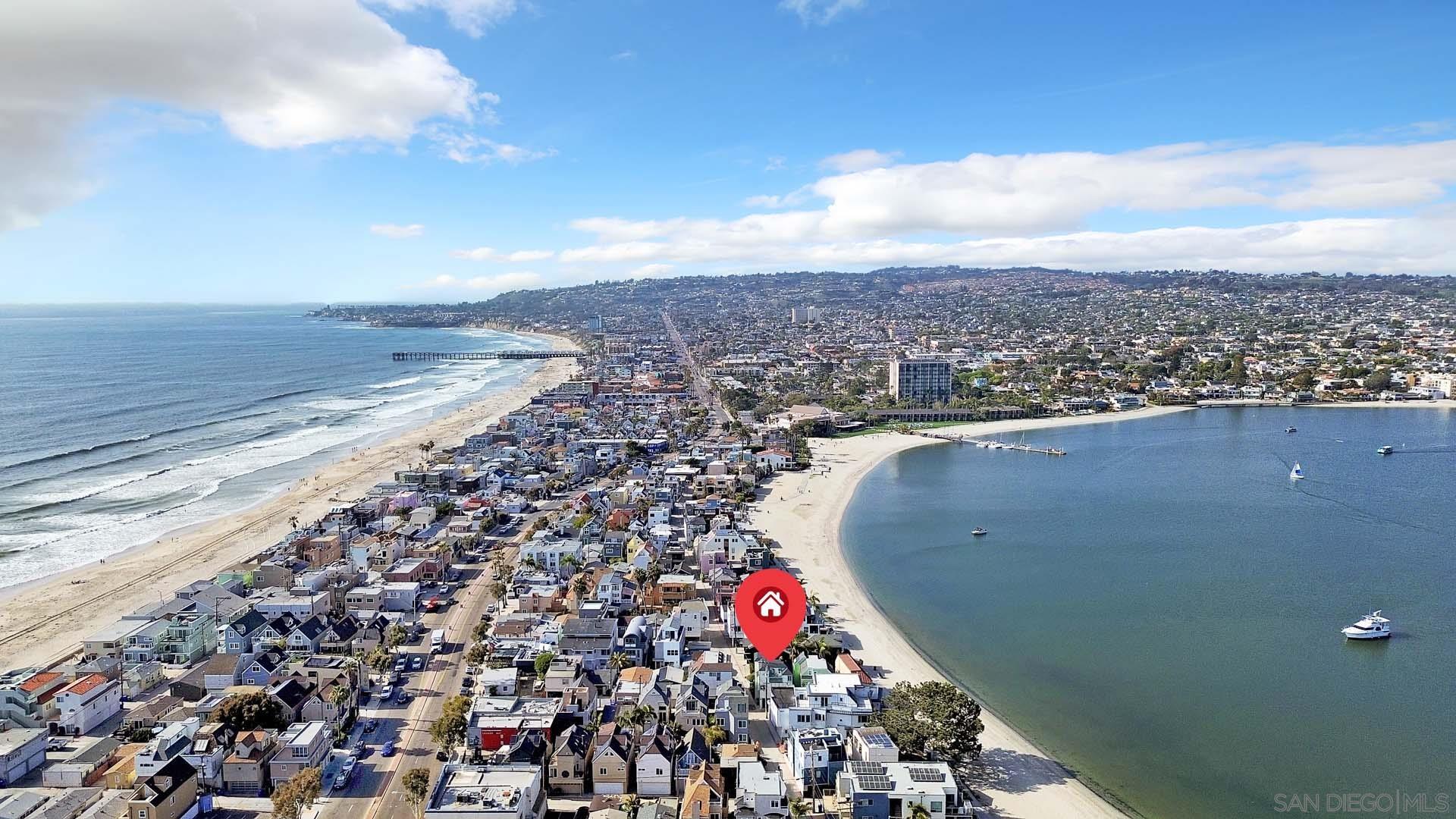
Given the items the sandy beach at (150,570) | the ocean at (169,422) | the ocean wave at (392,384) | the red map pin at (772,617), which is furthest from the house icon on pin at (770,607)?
the ocean wave at (392,384)

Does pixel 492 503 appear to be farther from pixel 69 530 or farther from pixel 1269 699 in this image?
pixel 1269 699

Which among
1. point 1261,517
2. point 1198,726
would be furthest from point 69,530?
point 1261,517

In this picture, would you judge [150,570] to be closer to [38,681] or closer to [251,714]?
[38,681]

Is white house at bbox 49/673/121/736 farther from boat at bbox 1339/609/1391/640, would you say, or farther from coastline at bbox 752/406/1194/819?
boat at bbox 1339/609/1391/640

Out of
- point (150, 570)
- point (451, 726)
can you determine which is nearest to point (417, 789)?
point (451, 726)

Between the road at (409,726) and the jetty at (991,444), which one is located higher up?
the road at (409,726)

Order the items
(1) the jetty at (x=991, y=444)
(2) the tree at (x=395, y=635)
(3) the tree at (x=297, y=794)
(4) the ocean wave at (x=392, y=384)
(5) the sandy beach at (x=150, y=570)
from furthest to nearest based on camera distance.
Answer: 1. (4) the ocean wave at (x=392, y=384)
2. (1) the jetty at (x=991, y=444)
3. (5) the sandy beach at (x=150, y=570)
4. (2) the tree at (x=395, y=635)
5. (3) the tree at (x=297, y=794)

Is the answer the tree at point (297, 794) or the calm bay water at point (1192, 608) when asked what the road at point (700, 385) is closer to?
the calm bay water at point (1192, 608)
